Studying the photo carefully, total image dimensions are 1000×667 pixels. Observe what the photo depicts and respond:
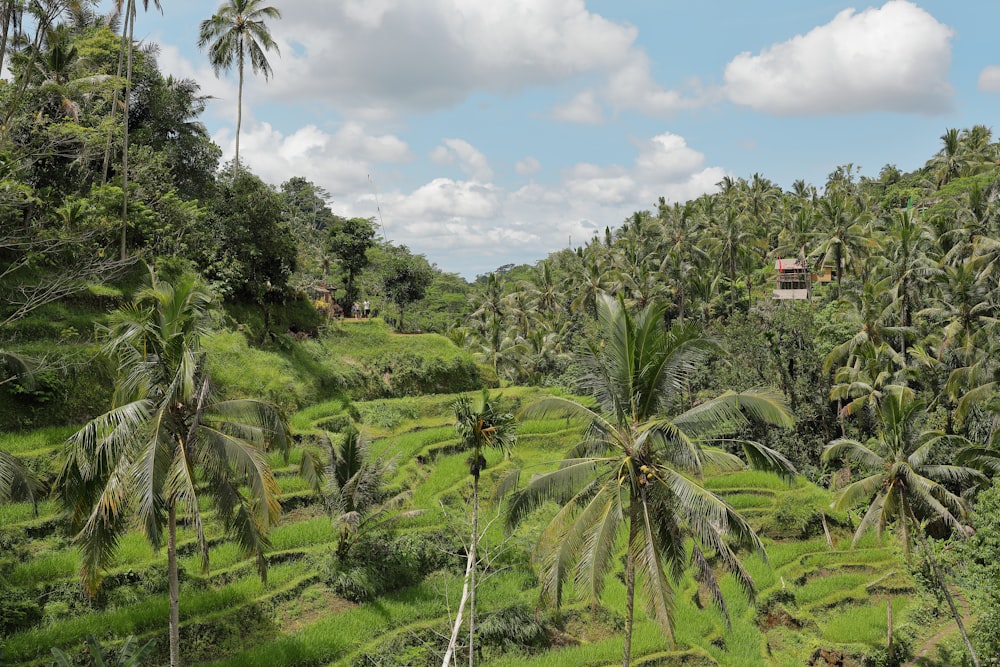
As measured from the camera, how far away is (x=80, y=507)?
11.9m

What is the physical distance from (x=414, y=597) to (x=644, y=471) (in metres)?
10.6

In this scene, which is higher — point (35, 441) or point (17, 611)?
point (35, 441)

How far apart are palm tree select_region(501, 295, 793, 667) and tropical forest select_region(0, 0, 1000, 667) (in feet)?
0.21

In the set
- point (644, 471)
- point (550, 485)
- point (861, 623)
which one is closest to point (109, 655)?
point (550, 485)

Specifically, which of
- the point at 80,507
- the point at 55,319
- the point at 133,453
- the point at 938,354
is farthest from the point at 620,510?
the point at 938,354

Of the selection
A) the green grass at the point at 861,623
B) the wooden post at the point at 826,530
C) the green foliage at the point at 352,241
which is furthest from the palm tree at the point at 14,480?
the wooden post at the point at 826,530

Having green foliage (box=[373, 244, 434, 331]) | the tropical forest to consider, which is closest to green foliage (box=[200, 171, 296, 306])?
the tropical forest

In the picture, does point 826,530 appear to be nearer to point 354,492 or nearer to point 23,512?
point 354,492

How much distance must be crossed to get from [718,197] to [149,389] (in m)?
71.0

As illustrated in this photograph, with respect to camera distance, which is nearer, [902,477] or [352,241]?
[902,477]

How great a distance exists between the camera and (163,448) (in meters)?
11.2

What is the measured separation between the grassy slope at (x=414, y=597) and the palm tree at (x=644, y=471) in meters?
1.28

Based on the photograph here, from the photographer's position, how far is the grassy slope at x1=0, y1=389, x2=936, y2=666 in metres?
15.2

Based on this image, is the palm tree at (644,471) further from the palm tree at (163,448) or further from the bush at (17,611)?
the bush at (17,611)
